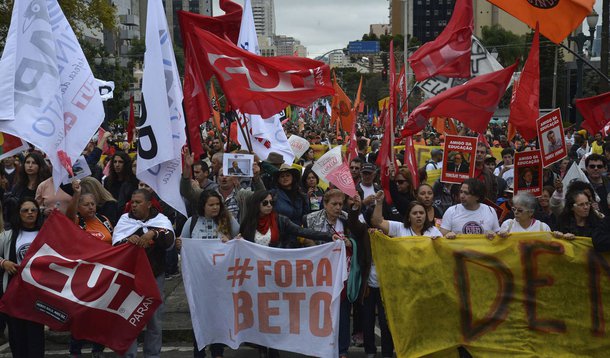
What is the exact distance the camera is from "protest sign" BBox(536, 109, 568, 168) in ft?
30.0

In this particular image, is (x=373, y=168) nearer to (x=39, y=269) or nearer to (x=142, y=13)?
(x=39, y=269)

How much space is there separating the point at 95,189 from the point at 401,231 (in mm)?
2746

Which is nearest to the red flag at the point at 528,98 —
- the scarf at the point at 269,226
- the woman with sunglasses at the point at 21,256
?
the scarf at the point at 269,226

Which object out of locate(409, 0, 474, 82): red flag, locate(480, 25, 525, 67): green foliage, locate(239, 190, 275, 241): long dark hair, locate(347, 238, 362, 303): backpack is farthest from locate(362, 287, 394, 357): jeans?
locate(480, 25, 525, 67): green foliage

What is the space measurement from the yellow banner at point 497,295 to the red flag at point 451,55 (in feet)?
13.4

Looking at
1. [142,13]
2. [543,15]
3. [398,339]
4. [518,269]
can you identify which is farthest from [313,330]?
[142,13]

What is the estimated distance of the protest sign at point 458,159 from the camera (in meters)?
9.69

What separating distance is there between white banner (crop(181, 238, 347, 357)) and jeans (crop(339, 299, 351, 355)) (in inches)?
5.6

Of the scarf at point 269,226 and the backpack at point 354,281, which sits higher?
the scarf at point 269,226

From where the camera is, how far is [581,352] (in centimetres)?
662

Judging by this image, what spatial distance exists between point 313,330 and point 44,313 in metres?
2.06

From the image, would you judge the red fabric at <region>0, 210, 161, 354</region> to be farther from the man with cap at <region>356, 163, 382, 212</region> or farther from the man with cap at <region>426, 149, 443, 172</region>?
the man with cap at <region>426, 149, 443, 172</region>

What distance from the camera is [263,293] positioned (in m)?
7.36

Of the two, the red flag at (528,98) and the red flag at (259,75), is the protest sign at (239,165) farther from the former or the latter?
the red flag at (528,98)
